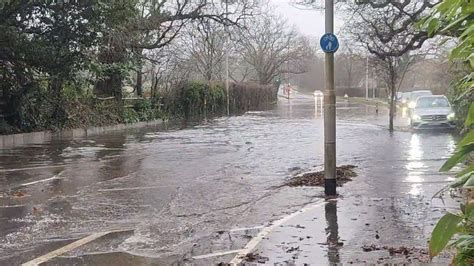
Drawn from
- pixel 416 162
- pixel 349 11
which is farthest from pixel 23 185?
pixel 349 11

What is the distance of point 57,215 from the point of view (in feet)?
29.7

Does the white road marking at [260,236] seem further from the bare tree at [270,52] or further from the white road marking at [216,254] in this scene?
the bare tree at [270,52]

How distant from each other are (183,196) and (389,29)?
14829 millimetres

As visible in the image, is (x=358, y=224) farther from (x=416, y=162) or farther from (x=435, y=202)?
(x=416, y=162)

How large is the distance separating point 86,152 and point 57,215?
10001mm

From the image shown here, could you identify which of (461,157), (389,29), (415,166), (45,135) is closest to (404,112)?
(389,29)

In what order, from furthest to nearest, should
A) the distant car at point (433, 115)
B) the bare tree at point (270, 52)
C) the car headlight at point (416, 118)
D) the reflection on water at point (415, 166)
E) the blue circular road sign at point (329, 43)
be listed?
the bare tree at point (270, 52) → the car headlight at point (416, 118) → the distant car at point (433, 115) → the reflection on water at point (415, 166) → the blue circular road sign at point (329, 43)

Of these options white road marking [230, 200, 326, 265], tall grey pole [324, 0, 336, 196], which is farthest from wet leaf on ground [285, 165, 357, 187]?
white road marking [230, 200, 326, 265]

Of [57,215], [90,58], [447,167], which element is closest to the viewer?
[447,167]

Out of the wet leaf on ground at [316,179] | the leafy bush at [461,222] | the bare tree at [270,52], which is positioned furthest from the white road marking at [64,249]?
the bare tree at [270,52]

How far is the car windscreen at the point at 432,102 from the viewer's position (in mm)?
26953

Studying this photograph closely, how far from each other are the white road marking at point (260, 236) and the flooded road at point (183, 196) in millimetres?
131

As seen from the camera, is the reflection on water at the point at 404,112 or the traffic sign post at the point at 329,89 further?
the reflection on water at the point at 404,112

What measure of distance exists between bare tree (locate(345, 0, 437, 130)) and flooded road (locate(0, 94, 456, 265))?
4296 mm
